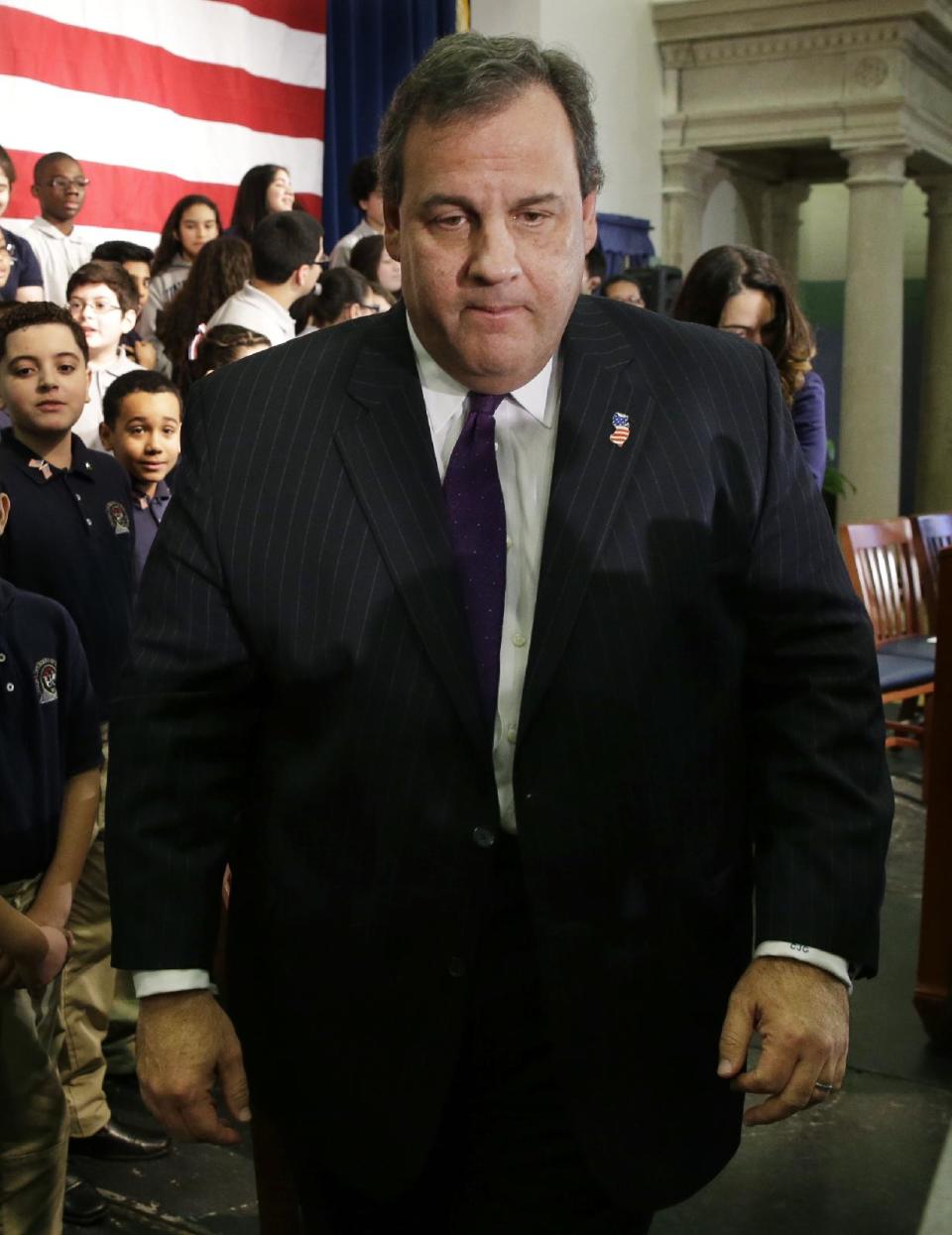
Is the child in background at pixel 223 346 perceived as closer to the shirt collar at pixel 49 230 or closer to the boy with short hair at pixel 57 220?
the boy with short hair at pixel 57 220

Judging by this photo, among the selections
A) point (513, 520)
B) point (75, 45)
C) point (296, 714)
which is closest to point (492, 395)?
point (513, 520)

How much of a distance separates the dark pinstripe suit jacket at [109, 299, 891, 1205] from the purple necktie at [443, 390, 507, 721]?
3 centimetres

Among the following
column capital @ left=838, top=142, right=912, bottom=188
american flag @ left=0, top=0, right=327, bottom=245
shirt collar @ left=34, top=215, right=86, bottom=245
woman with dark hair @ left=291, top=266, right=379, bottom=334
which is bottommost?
woman with dark hair @ left=291, top=266, right=379, bottom=334

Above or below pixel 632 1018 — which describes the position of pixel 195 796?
above

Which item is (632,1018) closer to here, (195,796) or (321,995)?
(321,995)

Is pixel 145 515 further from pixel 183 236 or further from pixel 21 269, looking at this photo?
pixel 183 236

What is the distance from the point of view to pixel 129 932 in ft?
4.22

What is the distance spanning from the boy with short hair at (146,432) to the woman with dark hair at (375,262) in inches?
67.8

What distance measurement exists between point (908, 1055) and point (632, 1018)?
6.82 ft

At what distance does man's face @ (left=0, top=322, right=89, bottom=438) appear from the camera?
2752mm

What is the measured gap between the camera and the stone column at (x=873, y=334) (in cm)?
941

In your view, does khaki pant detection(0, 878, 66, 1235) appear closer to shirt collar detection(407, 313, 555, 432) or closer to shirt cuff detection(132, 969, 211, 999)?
shirt cuff detection(132, 969, 211, 999)

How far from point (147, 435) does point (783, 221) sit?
9273 mm

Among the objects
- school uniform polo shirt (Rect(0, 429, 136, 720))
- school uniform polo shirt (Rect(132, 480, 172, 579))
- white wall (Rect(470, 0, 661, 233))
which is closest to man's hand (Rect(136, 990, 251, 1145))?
school uniform polo shirt (Rect(0, 429, 136, 720))
